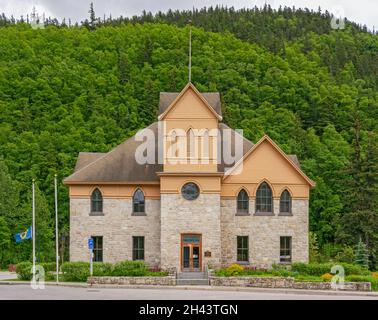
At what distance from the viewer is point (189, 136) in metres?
54.6

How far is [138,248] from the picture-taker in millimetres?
56219

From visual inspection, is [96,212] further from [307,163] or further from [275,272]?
[307,163]

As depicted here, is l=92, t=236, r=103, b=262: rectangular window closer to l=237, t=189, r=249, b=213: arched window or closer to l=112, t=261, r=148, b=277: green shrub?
l=112, t=261, r=148, b=277: green shrub

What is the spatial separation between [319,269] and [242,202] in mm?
7453

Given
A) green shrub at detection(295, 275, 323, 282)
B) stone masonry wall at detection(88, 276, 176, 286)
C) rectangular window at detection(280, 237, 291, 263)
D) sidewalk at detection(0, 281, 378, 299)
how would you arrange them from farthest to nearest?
rectangular window at detection(280, 237, 291, 263), green shrub at detection(295, 275, 323, 282), stone masonry wall at detection(88, 276, 176, 286), sidewalk at detection(0, 281, 378, 299)

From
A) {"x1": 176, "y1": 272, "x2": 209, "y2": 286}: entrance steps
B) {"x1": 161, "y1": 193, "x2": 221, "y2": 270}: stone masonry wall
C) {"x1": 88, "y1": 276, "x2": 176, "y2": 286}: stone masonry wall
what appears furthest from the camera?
{"x1": 161, "y1": 193, "x2": 221, "y2": 270}: stone masonry wall

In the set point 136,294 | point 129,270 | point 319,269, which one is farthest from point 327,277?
point 136,294

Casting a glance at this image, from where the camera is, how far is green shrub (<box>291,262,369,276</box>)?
168 feet

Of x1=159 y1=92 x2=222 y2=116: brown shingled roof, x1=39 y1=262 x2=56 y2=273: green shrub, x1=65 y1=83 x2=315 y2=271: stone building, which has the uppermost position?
x1=159 y1=92 x2=222 y2=116: brown shingled roof

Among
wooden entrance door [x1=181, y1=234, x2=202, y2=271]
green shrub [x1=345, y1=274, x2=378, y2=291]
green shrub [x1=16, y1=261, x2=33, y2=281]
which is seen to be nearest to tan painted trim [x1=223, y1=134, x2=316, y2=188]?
wooden entrance door [x1=181, y1=234, x2=202, y2=271]

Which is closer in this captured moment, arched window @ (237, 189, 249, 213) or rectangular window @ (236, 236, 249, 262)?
rectangular window @ (236, 236, 249, 262)

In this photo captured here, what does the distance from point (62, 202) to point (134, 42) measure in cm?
6799

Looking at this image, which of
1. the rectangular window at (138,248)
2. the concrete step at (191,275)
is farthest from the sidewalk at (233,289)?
the rectangular window at (138,248)

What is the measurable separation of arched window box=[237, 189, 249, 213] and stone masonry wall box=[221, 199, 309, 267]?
296 mm
